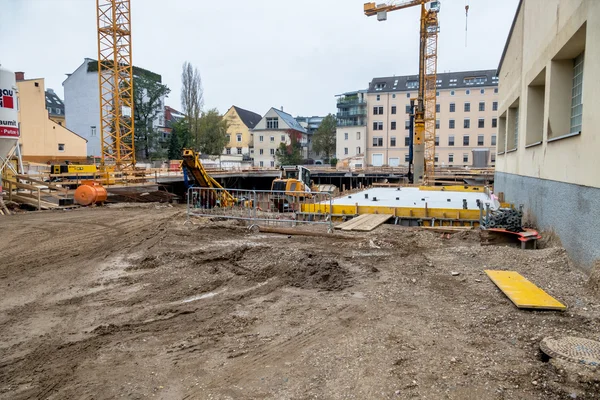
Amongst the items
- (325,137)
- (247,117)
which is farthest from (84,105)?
(325,137)

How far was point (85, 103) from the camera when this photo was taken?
5441cm

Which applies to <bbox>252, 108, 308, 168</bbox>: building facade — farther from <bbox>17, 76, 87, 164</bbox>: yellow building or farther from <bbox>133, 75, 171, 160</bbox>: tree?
<bbox>17, 76, 87, 164</bbox>: yellow building

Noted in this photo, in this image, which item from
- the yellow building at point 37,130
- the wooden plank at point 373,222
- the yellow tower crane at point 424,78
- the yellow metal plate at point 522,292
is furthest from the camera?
the yellow building at point 37,130

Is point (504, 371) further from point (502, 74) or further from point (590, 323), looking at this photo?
point (502, 74)

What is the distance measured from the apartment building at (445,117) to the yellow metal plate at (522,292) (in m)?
65.1

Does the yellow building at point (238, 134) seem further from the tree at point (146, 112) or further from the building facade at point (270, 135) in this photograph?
the tree at point (146, 112)

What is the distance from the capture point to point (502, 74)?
64.9 ft

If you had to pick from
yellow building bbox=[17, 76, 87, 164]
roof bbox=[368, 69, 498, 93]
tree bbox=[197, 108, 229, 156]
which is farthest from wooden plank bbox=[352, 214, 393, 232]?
roof bbox=[368, 69, 498, 93]

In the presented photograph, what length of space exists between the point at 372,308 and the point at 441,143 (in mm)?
70975

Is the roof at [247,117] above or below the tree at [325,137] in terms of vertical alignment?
above

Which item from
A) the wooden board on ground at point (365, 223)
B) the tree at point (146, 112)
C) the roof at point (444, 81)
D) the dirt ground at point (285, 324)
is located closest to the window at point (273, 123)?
the roof at point (444, 81)

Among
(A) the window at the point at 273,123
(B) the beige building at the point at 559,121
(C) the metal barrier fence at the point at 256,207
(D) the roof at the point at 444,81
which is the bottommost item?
(C) the metal barrier fence at the point at 256,207

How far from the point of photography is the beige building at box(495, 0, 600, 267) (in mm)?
6844

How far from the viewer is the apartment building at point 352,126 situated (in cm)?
7412
